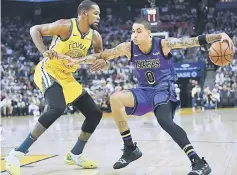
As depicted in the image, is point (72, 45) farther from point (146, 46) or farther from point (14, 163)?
point (14, 163)

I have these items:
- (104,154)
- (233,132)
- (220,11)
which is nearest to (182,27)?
(220,11)

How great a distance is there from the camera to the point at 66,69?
4.67 meters

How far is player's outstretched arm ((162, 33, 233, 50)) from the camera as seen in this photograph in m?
3.88

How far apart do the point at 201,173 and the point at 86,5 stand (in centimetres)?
208

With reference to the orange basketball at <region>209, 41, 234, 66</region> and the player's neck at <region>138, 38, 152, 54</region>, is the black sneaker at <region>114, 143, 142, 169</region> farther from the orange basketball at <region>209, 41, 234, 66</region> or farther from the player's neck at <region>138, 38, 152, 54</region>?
the orange basketball at <region>209, 41, 234, 66</region>

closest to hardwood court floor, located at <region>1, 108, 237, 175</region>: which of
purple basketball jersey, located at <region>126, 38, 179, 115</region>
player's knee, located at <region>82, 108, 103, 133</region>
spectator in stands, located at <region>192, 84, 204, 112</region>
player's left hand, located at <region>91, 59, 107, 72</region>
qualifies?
player's knee, located at <region>82, 108, 103, 133</region>

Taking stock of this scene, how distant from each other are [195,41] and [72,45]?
4.45ft

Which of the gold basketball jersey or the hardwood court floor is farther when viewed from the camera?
the gold basketball jersey

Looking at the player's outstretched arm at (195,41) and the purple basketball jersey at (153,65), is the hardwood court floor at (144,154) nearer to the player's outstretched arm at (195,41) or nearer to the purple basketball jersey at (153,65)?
the purple basketball jersey at (153,65)

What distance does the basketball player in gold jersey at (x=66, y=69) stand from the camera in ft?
14.2

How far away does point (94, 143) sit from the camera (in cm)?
668

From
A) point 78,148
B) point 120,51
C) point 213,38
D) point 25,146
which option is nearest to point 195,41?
point 213,38

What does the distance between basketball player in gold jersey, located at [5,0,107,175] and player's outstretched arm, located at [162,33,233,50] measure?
2.44 ft

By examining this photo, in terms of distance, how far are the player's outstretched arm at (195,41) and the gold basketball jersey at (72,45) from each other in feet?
3.12
